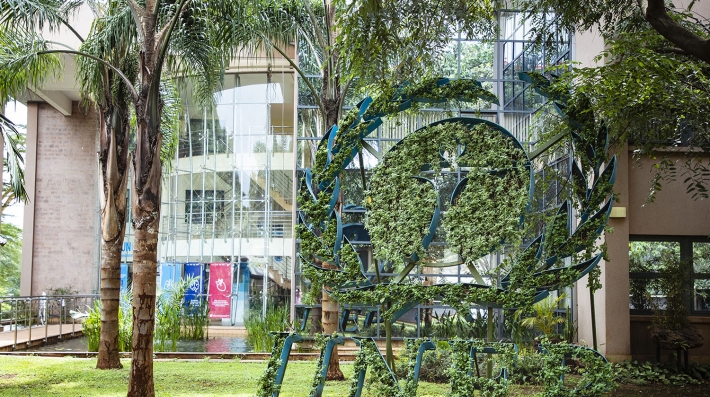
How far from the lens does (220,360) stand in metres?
13.3

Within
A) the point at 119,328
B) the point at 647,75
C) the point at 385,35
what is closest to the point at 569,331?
the point at 647,75

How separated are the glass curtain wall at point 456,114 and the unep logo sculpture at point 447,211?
654cm

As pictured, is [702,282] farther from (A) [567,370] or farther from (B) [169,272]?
(B) [169,272]

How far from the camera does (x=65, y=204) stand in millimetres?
24078

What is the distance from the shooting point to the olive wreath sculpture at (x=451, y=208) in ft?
25.8

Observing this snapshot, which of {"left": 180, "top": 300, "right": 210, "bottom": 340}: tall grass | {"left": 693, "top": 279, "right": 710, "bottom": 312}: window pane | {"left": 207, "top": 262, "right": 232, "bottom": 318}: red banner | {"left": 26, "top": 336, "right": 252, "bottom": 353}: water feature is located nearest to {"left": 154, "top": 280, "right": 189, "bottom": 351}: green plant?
{"left": 26, "top": 336, "right": 252, "bottom": 353}: water feature

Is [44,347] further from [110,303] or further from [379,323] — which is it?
[379,323]

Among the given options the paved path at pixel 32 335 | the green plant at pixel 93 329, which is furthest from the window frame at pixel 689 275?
the paved path at pixel 32 335

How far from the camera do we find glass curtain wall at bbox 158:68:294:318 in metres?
20.3

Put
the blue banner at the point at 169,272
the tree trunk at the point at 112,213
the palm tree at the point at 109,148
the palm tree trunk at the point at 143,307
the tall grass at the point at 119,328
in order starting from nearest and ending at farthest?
1. the palm tree trunk at the point at 143,307
2. the palm tree at the point at 109,148
3. the tree trunk at the point at 112,213
4. the tall grass at the point at 119,328
5. the blue banner at the point at 169,272

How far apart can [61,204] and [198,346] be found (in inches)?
445

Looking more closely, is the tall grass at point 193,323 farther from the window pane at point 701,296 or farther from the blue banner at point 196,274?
the window pane at point 701,296

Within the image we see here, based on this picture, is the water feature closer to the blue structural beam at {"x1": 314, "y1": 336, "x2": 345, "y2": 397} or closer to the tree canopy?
the blue structural beam at {"x1": 314, "y1": 336, "x2": 345, "y2": 397}

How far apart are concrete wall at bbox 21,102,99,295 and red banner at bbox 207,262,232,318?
5992 mm
